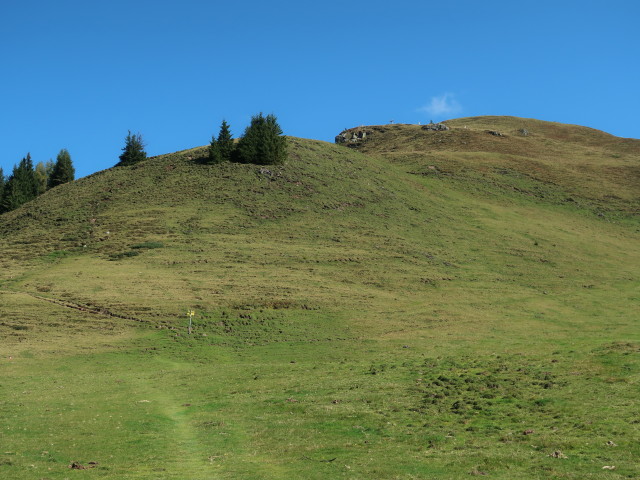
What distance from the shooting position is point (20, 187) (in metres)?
130

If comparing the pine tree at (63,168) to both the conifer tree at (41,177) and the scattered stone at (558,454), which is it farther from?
the scattered stone at (558,454)

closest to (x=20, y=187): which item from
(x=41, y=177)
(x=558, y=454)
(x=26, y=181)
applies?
(x=26, y=181)

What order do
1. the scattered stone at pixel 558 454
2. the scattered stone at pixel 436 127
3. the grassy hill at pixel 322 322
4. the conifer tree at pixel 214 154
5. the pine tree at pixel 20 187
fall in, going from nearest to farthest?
the scattered stone at pixel 558 454 < the grassy hill at pixel 322 322 < the conifer tree at pixel 214 154 < the pine tree at pixel 20 187 < the scattered stone at pixel 436 127

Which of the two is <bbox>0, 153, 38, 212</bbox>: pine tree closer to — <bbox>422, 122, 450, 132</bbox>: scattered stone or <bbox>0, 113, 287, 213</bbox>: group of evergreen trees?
<bbox>0, 113, 287, 213</bbox>: group of evergreen trees

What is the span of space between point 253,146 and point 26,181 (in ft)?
183

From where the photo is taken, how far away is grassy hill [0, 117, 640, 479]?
2427cm

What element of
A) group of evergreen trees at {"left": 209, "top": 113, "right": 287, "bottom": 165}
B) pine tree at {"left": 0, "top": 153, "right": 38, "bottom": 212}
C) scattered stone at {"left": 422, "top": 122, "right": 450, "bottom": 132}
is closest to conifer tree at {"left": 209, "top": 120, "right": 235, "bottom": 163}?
group of evergreen trees at {"left": 209, "top": 113, "right": 287, "bottom": 165}

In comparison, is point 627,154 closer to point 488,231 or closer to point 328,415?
point 488,231

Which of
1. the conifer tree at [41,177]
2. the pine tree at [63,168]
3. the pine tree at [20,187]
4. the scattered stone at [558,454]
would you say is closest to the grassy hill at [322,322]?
the scattered stone at [558,454]

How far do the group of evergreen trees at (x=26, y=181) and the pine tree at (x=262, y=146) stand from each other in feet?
158

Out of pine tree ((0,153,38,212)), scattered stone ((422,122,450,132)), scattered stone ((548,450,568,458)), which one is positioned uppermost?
scattered stone ((422,122,450,132))

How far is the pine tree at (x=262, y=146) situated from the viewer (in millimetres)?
113375

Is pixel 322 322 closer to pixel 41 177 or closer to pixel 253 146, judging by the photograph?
pixel 253 146

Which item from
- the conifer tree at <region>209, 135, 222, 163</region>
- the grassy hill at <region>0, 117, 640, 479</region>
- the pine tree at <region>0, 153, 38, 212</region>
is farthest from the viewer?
the pine tree at <region>0, 153, 38, 212</region>
